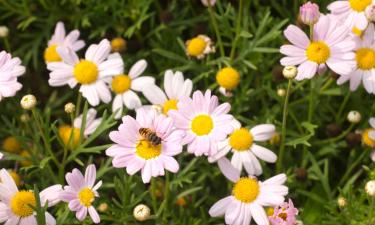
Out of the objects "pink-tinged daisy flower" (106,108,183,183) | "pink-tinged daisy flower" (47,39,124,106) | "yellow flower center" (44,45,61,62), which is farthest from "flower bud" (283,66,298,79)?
"yellow flower center" (44,45,61,62)

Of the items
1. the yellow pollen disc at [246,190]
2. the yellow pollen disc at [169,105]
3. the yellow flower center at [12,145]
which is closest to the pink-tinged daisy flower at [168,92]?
the yellow pollen disc at [169,105]

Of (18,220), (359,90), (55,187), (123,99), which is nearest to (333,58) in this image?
(359,90)

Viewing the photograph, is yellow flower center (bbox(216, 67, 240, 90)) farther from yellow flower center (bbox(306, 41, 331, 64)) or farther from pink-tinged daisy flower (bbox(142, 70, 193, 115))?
yellow flower center (bbox(306, 41, 331, 64))

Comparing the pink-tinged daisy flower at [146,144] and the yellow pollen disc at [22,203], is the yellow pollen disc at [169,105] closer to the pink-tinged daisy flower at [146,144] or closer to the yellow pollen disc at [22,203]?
the pink-tinged daisy flower at [146,144]

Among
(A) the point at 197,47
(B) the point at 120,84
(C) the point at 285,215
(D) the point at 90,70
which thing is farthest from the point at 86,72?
(C) the point at 285,215

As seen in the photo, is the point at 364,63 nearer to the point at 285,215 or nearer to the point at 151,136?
the point at 285,215
